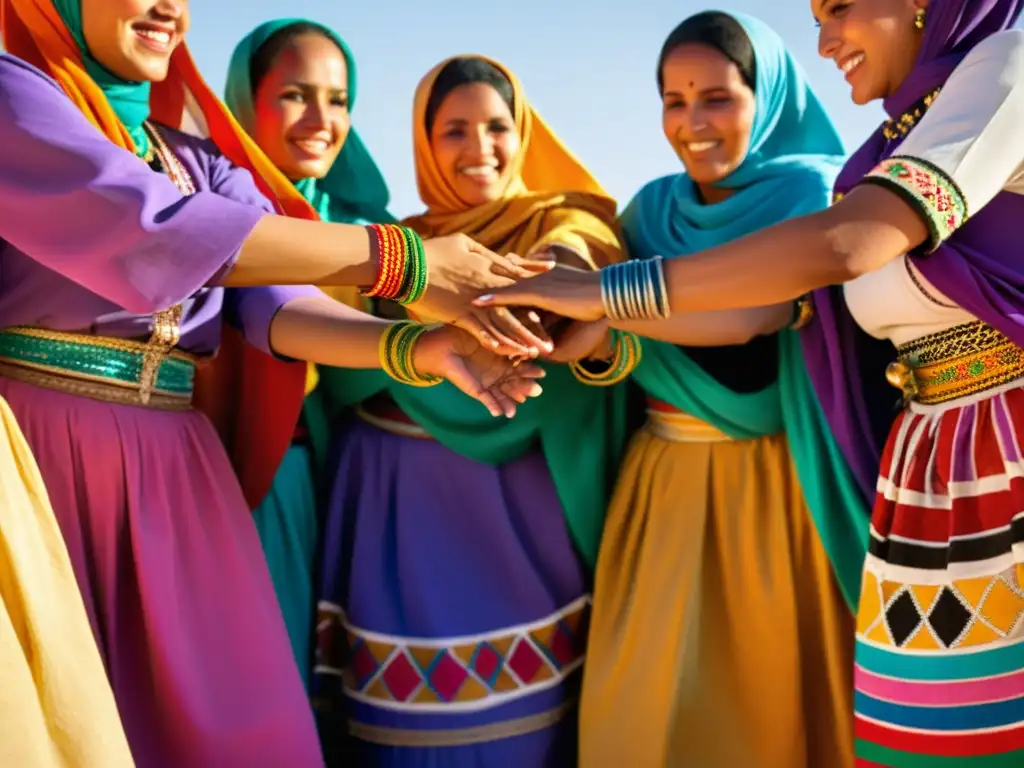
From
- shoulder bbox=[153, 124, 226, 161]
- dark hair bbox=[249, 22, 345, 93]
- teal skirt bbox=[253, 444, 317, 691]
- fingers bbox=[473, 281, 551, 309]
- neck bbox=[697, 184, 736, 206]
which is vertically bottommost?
teal skirt bbox=[253, 444, 317, 691]

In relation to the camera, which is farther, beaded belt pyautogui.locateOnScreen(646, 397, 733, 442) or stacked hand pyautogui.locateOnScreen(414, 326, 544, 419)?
beaded belt pyautogui.locateOnScreen(646, 397, 733, 442)

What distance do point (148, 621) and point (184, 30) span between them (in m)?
1.16

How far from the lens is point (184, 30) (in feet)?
7.01

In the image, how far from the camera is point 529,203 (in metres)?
2.92

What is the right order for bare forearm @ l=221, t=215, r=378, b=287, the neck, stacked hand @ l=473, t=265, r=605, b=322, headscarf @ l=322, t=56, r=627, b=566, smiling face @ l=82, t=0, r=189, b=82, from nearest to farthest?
bare forearm @ l=221, t=215, r=378, b=287, smiling face @ l=82, t=0, r=189, b=82, stacked hand @ l=473, t=265, r=605, b=322, headscarf @ l=322, t=56, r=627, b=566, the neck

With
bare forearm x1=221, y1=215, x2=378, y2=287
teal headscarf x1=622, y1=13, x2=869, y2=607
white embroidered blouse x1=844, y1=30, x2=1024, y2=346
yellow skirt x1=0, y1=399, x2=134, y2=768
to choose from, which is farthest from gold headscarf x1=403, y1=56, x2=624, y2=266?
yellow skirt x1=0, y1=399, x2=134, y2=768

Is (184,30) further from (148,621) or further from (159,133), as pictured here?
(148,621)

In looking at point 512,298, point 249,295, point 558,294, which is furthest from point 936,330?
point 249,295

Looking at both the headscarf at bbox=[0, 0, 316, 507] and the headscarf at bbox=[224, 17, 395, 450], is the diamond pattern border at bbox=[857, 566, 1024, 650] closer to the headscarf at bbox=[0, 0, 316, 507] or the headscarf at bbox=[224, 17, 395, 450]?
the headscarf at bbox=[0, 0, 316, 507]

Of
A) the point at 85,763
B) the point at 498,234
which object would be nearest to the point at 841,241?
the point at 498,234

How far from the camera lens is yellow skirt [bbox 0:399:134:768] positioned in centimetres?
146

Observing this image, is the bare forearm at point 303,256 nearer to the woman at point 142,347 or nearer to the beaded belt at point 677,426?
the woman at point 142,347

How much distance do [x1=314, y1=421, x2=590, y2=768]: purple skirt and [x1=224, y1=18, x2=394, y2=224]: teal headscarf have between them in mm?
807

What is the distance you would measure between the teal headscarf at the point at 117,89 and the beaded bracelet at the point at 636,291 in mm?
955
